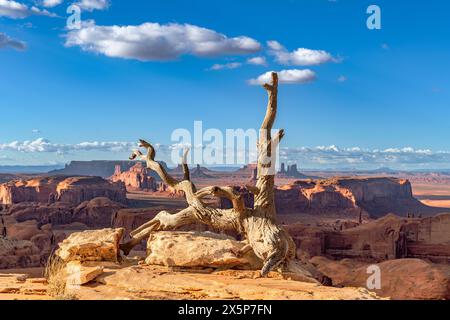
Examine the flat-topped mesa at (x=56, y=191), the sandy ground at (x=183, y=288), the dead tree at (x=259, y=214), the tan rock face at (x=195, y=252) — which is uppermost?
the dead tree at (x=259, y=214)

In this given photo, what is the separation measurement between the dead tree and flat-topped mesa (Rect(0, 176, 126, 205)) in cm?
7402

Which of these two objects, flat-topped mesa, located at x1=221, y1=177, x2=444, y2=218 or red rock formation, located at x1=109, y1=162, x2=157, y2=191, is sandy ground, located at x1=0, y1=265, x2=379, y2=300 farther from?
red rock formation, located at x1=109, y1=162, x2=157, y2=191

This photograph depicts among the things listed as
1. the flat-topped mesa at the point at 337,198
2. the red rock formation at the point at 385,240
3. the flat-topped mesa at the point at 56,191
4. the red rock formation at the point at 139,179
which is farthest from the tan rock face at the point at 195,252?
the red rock formation at the point at 139,179

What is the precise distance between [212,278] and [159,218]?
4.20 metres

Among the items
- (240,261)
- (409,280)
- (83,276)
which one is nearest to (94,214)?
(409,280)

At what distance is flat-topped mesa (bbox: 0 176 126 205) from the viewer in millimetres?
87500

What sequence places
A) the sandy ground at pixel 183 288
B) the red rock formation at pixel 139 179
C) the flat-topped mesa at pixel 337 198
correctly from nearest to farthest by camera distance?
the sandy ground at pixel 183 288
the flat-topped mesa at pixel 337 198
the red rock formation at pixel 139 179

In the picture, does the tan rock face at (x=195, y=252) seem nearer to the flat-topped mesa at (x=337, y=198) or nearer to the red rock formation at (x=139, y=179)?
the flat-topped mesa at (x=337, y=198)

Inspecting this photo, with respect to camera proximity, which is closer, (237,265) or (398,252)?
(237,265)

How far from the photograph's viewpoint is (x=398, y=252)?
142 ft

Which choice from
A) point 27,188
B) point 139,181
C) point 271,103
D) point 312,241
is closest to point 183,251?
point 271,103

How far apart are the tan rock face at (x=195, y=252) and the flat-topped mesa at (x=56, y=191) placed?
248ft

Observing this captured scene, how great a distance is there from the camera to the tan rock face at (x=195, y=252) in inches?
484
